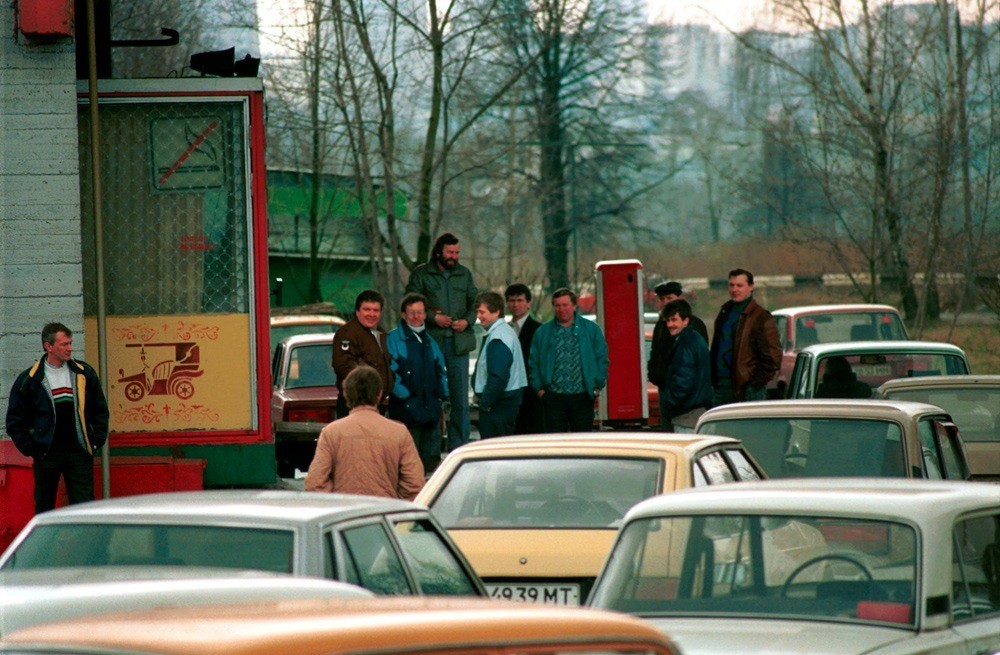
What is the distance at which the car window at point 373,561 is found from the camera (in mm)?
5652

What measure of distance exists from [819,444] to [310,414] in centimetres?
918

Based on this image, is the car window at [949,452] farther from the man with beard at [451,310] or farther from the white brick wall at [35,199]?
the white brick wall at [35,199]

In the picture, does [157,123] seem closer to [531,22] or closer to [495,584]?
[495,584]

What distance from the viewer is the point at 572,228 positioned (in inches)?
1726

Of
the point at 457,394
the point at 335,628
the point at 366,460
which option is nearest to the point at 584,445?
the point at 366,460

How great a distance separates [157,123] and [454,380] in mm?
4108

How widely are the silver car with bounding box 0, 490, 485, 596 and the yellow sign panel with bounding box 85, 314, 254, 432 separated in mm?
5972

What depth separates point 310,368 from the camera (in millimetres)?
18828

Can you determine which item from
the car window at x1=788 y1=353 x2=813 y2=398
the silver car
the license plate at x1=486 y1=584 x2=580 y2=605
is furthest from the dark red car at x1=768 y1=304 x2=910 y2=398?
the silver car

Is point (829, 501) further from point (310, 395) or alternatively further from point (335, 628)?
point (310, 395)

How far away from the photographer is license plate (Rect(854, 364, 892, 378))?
1502 centimetres

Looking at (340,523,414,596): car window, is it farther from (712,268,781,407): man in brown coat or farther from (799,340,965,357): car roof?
(799,340,965,357): car roof

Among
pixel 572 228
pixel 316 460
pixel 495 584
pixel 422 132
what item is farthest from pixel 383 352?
pixel 572 228

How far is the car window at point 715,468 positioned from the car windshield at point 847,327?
44.3 feet
